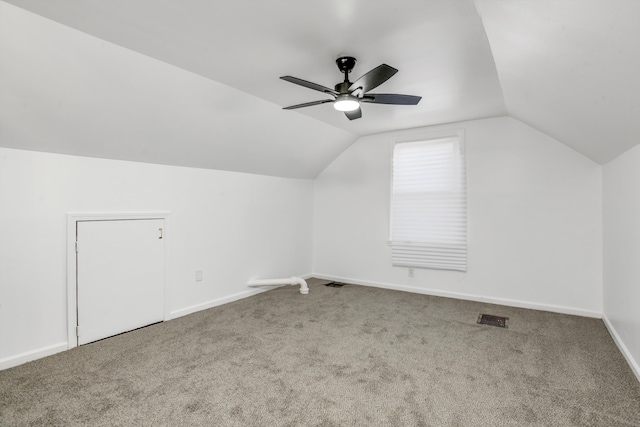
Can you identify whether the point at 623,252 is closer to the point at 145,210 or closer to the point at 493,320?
the point at 493,320

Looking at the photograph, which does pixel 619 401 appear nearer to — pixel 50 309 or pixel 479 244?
pixel 479 244

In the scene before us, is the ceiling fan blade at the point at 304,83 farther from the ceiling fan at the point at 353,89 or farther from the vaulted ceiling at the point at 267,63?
the vaulted ceiling at the point at 267,63

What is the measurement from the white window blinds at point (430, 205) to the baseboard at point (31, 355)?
3864 mm

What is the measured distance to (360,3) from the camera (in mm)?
1737

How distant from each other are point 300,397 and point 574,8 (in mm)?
2420

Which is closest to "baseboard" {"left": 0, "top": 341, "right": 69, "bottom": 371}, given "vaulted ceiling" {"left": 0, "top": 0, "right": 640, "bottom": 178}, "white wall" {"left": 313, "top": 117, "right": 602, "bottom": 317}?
"vaulted ceiling" {"left": 0, "top": 0, "right": 640, "bottom": 178}

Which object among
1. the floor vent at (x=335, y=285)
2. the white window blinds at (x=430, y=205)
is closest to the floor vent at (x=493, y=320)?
the white window blinds at (x=430, y=205)

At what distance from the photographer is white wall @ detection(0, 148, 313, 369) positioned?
2.43 meters

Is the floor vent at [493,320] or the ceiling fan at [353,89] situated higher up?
the ceiling fan at [353,89]

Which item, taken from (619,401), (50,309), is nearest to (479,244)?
(619,401)

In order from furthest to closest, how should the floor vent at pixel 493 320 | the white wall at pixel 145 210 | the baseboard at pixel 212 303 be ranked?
the baseboard at pixel 212 303
the floor vent at pixel 493 320
the white wall at pixel 145 210

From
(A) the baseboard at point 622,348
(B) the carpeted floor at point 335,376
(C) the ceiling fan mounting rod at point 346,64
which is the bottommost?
(B) the carpeted floor at point 335,376

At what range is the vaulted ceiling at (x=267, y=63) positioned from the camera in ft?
5.54

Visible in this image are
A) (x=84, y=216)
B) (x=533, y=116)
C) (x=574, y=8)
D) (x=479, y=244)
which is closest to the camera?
(x=574, y=8)
